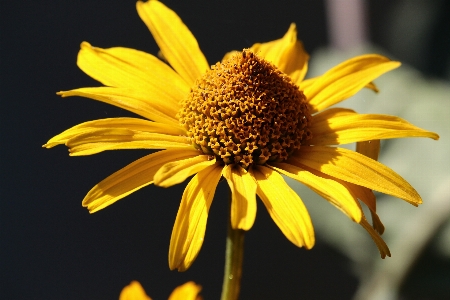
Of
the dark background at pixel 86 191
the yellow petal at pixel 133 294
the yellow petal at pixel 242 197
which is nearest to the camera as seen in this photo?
the yellow petal at pixel 242 197

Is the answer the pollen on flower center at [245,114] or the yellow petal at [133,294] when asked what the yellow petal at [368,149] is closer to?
the pollen on flower center at [245,114]

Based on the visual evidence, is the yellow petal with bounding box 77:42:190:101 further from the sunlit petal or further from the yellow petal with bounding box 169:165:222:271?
the yellow petal with bounding box 169:165:222:271

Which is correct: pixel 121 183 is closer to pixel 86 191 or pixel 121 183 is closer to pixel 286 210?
pixel 286 210

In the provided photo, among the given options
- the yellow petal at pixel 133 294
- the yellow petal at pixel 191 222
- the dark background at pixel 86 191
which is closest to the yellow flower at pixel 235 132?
the yellow petal at pixel 191 222

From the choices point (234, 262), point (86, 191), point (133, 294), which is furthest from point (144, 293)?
point (86, 191)

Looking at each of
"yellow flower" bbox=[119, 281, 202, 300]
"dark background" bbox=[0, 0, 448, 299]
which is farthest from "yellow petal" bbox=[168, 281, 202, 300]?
"dark background" bbox=[0, 0, 448, 299]

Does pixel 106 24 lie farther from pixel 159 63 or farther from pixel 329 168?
pixel 329 168

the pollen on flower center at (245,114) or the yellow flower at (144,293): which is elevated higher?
the pollen on flower center at (245,114)
